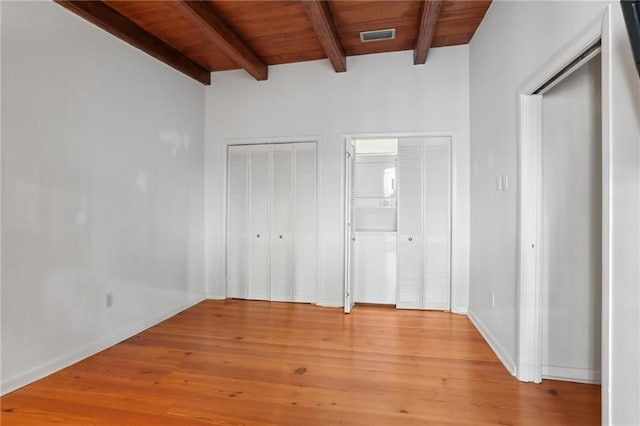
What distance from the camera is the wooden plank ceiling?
2678 mm

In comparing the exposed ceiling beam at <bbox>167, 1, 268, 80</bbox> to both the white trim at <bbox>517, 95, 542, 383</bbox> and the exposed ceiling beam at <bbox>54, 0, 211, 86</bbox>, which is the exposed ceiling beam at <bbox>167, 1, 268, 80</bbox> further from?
the white trim at <bbox>517, 95, 542, 383</bbox>

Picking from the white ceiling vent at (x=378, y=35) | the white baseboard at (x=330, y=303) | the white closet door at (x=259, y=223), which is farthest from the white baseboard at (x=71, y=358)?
the white ceiling vent at (x=378, y=35)

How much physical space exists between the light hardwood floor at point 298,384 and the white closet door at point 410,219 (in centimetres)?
67

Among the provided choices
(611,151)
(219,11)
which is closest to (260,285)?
(219,11)

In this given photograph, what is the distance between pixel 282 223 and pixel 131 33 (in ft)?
8.10

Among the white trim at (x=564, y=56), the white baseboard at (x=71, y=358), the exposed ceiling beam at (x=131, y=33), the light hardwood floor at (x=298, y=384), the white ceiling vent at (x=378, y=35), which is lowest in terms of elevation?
the light hardwood floor at (x=298, y=384)

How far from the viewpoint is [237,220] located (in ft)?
13.8

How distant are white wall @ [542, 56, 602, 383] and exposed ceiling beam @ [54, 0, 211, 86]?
3490mm

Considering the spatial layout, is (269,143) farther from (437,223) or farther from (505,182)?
(505,182)

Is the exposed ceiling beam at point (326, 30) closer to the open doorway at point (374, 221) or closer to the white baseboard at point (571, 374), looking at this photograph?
the open doorway at point (374, 221)

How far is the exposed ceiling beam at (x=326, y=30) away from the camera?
8.39ft

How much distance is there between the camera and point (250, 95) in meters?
4.09

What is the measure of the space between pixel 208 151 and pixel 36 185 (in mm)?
2162

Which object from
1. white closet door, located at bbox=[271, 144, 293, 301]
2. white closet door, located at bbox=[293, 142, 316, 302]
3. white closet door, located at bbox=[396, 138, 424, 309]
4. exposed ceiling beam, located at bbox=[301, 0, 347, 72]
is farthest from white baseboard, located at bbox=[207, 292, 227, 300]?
exposed ceiling beam, located at bbox=[301, 0, 347, 72]
